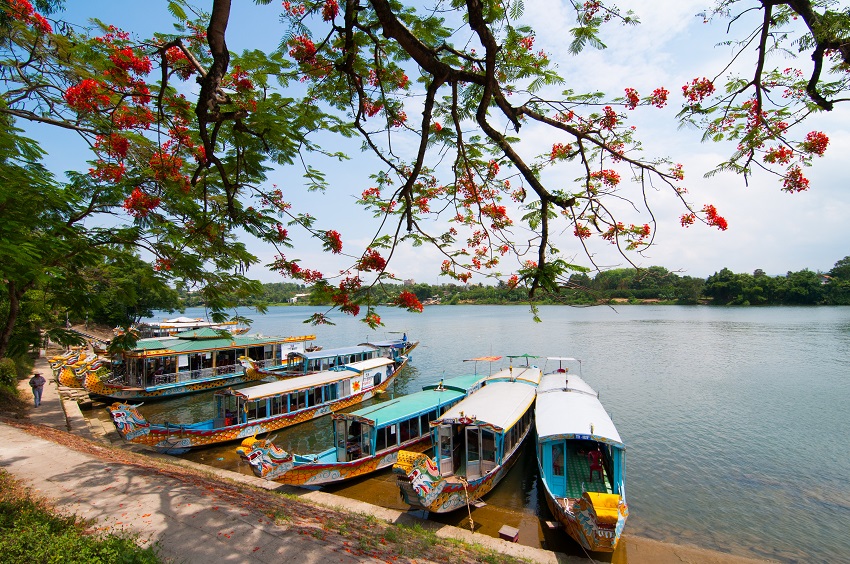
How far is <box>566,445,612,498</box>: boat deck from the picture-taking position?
9.36 meters

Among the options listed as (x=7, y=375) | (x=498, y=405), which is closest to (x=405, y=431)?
(x=498, y=405)

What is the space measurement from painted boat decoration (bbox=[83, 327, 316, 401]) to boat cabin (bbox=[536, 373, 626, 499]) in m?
16.9

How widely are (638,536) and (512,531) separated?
307 cm

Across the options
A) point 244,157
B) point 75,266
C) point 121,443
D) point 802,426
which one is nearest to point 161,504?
point 75,266

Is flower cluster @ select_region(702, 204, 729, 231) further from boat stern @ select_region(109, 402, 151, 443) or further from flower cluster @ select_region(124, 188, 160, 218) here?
boat stern @ select_region(109, 402, 151, 443)

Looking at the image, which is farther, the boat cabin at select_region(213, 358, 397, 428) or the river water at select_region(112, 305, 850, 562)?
the boat cabin at select_region(213, 358, 397, 428)

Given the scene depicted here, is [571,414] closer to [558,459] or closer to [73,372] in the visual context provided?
[558,459]

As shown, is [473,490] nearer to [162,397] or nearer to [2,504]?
[2,504]

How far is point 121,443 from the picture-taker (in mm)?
12977

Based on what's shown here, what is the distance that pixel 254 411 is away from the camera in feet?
47.7

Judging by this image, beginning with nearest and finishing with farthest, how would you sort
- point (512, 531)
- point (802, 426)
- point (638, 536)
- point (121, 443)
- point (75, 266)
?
point (75, 266), point (512, 531), point (638, 536), point (121, 443), point (802, 426)

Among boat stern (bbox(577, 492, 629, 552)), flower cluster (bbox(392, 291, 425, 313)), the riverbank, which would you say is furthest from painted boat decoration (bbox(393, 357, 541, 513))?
flower cluster (bbox(392, 291, 425, 313))

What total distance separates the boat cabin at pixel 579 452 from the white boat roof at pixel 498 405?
722 millimetres

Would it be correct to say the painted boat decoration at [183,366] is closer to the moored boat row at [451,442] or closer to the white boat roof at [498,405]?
the moored boat row at [451,442]
